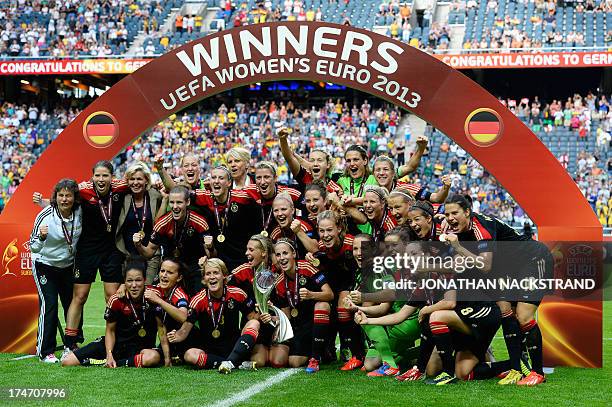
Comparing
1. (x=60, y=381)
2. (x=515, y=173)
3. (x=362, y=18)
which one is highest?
(x=362, y=18)

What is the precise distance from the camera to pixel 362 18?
2945 cm

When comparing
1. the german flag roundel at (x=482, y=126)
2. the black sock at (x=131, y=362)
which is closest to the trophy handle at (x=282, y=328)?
the black sock at (x=131, y=362)

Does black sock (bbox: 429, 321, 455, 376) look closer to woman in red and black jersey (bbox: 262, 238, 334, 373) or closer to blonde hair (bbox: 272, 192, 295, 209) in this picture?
woman in red and black jersey (bbox: 262, 238, 334, 373)

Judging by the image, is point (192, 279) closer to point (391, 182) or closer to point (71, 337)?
point (71, 337)

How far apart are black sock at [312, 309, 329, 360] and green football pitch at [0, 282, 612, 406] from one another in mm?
183

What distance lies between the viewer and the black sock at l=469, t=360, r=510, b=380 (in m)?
7.09

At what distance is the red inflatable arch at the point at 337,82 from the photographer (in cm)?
792

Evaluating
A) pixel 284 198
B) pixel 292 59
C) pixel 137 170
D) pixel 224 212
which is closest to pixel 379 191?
pixel 284 198

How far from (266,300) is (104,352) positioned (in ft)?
4.86

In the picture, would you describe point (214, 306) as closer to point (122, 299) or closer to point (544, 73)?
point (122, 299)

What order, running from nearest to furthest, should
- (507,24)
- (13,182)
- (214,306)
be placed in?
(214,306) → (13,182) → (507,24)

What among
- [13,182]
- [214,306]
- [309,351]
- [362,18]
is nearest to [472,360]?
[309,351]

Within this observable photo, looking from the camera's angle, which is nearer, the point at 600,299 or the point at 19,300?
the point at 600,299

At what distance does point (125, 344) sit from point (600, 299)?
4.10 metres
